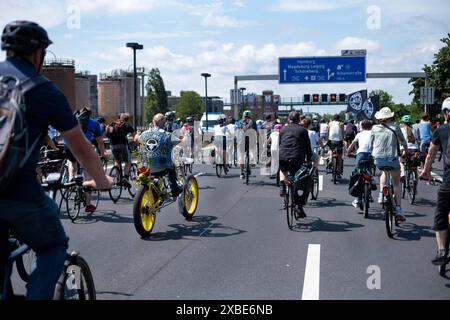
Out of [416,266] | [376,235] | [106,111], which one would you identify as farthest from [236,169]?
[106,111]

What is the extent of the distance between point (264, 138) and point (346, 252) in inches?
518

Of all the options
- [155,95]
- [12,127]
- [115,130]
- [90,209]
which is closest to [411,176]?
[115,130]

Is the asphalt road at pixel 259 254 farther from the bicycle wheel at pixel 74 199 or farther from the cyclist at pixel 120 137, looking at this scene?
the cyclist at pixel 120 137

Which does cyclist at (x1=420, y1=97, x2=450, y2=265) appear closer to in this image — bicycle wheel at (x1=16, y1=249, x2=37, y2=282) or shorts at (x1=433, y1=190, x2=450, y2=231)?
shorts at (x1=433, y1=190, x2=450, y2=231)

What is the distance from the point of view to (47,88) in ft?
9.18

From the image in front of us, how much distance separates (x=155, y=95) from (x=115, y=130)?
96.9 m

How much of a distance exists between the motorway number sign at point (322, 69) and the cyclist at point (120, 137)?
23.3 meters

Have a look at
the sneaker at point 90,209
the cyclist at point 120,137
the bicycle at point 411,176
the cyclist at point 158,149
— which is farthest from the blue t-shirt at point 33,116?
the bicycle at point 411,176

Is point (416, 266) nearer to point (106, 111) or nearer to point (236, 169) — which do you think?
point (236, 169)

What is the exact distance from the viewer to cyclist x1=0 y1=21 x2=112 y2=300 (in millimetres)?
2799

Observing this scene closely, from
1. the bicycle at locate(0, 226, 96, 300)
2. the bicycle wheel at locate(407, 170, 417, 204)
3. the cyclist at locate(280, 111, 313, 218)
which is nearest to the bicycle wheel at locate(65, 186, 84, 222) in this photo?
the cyclist at locate(280, 111, 313, 218)

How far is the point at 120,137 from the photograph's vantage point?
486 inches
